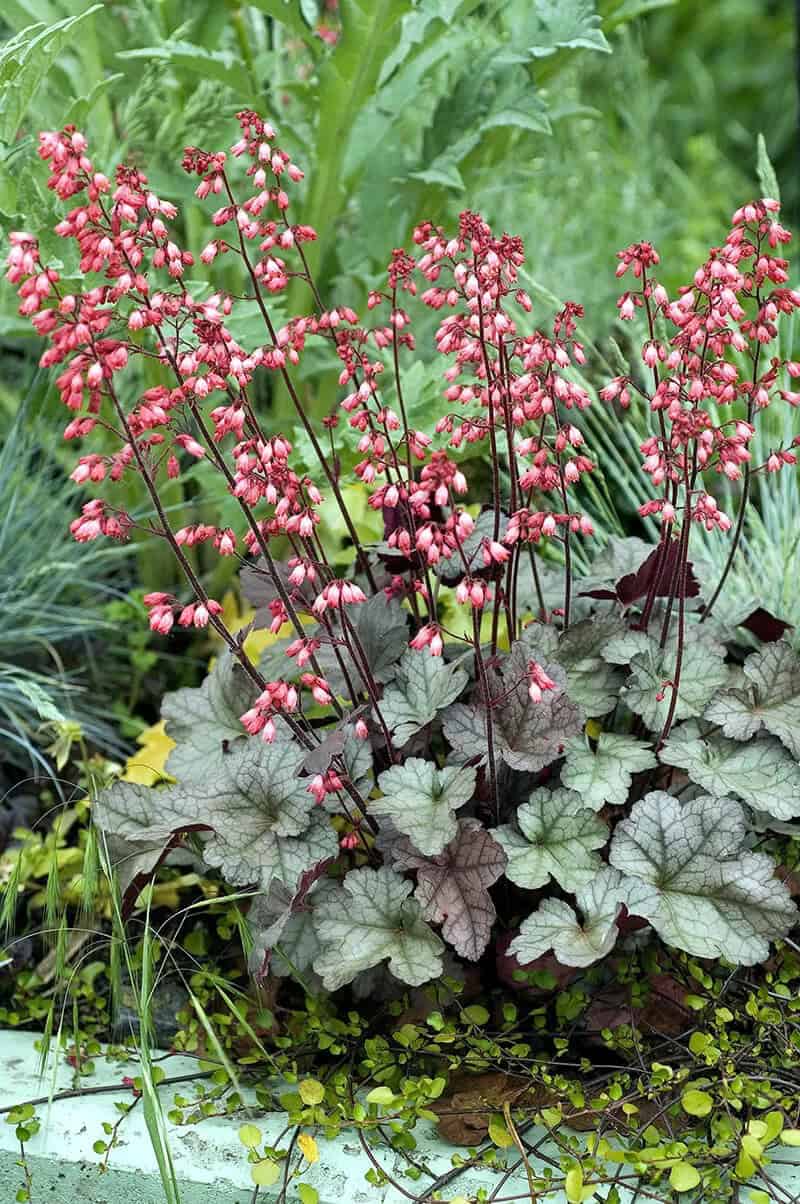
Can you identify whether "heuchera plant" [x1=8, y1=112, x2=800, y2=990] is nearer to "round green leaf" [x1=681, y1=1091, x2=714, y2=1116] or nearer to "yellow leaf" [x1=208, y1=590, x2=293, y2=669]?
"round green leaf" [x1=681, y1=1091, x2=714, y2=1116]

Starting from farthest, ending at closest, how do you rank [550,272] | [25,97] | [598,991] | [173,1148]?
[550,272] < [25,97] < [598,991] < [173,1148]

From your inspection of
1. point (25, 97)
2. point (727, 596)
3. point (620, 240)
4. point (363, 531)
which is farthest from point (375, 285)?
point (620, 240)

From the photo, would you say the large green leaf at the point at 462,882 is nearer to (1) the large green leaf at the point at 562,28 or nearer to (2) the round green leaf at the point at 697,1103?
(2) the round green leaf at the point at 697,1103

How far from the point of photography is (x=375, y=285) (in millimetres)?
2506

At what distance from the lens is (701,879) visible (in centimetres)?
149

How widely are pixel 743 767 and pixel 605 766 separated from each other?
0.60 ft

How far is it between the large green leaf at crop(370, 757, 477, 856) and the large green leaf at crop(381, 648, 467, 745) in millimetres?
53

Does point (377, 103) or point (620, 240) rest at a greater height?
point (377, 103)

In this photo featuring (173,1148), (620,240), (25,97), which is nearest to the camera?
(173,1148)

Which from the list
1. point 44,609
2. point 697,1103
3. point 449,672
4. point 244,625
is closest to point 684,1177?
point 697,1103

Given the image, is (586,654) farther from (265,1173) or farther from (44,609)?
(44,609)

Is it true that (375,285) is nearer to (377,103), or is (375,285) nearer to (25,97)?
(377,103)

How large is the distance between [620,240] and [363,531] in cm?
179

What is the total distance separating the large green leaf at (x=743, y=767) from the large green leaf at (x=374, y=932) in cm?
38
